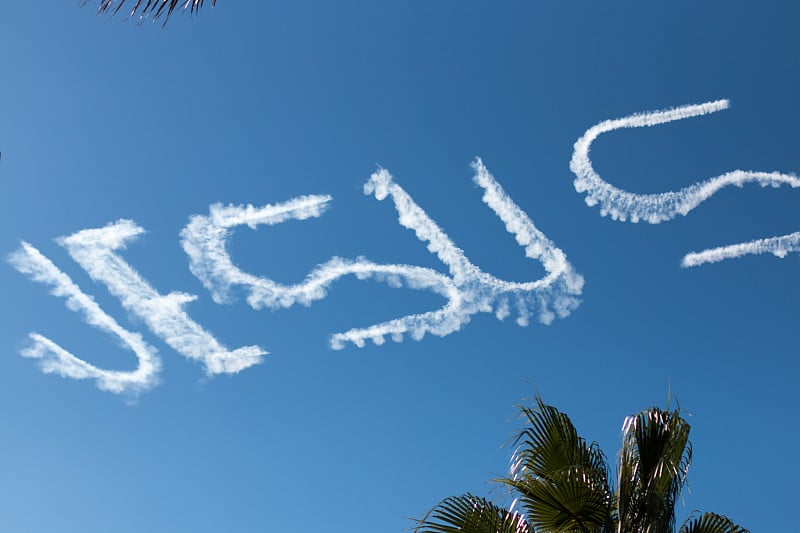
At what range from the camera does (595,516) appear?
9867 millimetres

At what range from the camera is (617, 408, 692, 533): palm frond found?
9.70 m

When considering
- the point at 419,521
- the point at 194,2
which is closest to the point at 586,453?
the point at 419,521

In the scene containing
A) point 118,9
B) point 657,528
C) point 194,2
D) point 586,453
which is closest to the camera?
point 118,9

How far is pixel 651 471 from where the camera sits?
994cm

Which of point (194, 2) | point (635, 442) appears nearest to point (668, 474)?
point (635, 442)

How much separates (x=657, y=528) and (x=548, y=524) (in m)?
1.23

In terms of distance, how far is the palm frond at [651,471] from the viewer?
970 cm

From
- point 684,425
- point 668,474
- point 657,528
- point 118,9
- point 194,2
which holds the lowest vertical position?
point 657,528

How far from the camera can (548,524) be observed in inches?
394

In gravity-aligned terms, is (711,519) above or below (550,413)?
below

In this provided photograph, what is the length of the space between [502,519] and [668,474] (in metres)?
2.03

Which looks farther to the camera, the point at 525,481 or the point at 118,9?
the point at 525,481

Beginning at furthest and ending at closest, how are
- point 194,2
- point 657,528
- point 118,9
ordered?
point 657,528 < point 194,2 < point 118,9

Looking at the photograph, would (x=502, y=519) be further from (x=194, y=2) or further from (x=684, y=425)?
(x=194, y=2)
